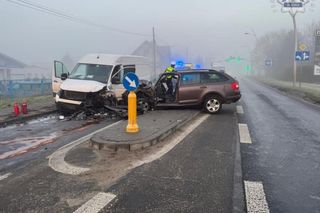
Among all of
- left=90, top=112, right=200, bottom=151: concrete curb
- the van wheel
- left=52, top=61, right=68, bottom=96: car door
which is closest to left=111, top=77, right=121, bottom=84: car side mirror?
left=52, top=61, right=68, bottom=96: car door

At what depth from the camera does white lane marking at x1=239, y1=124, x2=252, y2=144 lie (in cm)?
869

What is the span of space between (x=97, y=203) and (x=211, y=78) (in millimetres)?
10211

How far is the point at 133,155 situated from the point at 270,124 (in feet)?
19.5

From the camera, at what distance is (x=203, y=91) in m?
13.9

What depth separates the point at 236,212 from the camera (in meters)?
4.43

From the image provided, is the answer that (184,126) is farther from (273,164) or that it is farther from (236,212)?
(236,212)

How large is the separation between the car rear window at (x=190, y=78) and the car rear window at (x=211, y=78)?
0.51ft

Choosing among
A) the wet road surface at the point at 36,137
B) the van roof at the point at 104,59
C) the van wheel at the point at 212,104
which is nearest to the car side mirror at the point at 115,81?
the van roof at the point at 104,59

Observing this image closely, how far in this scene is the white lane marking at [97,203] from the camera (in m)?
4.45

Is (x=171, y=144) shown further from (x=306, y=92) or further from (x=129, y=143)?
(x=306, y=92)

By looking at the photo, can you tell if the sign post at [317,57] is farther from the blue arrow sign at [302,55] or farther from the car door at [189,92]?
the car door at [189,92]

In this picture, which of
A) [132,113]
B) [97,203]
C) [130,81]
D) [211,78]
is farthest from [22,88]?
[97,203]

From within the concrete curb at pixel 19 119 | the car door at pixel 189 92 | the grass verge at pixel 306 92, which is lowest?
the grass verge at pixel 306 92

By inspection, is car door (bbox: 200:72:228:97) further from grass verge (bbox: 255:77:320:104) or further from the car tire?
grass verge (bbox: 255:77:320:104)
